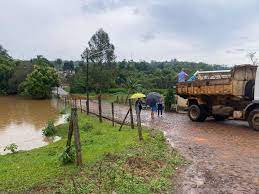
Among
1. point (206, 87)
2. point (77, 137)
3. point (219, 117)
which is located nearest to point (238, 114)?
point (206, 87)

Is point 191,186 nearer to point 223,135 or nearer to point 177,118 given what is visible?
point 223,135

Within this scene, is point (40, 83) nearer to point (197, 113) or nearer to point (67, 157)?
point (197, 113)

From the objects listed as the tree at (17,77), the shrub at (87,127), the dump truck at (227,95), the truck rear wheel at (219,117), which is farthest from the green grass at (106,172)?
the tree at (17,77)

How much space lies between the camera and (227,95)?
739 inches

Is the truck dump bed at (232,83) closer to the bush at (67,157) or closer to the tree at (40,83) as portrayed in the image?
the bush at (67,157)

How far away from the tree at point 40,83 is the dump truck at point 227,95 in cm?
4834

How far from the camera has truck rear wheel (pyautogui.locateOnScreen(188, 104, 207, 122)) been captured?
824 inches

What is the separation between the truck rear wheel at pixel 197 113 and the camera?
2092 cm

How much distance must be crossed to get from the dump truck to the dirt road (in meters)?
0.62

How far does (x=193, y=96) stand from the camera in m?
21.2

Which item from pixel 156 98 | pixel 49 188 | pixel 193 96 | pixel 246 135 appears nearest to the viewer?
pixel 49 188

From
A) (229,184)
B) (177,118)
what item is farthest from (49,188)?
(177,118)

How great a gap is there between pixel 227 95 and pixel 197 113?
2724 mm

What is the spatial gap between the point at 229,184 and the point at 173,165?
2174 mm
